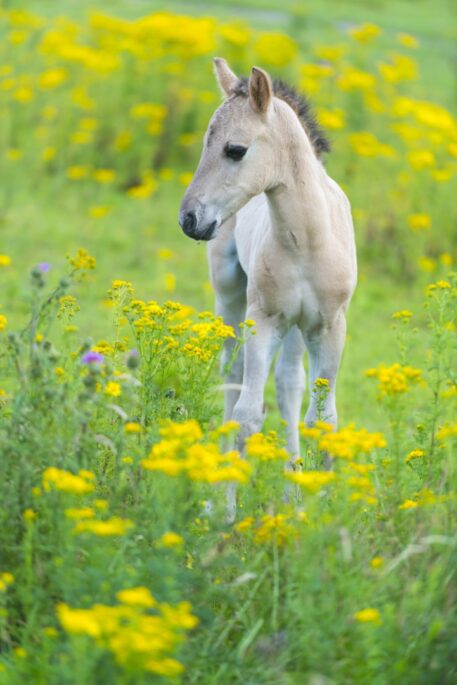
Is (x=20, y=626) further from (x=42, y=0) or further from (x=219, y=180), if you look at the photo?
(x=42, y=0)

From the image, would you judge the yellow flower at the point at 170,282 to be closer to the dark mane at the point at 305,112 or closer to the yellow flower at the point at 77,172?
the yellow flower at the point at 77,172

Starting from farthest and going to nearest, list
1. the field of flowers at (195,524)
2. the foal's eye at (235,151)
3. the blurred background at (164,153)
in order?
1. the blurred background at (164,153)
2. the foal's eye at (235,151)
3. the field of flowers at (195,524)

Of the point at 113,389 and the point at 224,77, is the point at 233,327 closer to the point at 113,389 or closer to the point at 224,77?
the point at 224,77

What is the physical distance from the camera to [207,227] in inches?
194

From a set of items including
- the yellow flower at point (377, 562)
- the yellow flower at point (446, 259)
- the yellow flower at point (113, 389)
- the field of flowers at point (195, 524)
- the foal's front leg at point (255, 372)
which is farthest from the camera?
the yellow flower at point (446, 259)

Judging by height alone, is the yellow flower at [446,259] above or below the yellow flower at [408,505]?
below

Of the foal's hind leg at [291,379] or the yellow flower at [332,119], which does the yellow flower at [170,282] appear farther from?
the foal's hind leg at [291,379]

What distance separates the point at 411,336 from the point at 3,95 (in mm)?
9131

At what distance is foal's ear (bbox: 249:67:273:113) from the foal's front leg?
3.12 ft

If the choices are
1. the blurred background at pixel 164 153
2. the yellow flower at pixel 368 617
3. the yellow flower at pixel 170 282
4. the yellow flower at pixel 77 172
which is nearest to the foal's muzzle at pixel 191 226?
the yellow flower at pixel 368 617

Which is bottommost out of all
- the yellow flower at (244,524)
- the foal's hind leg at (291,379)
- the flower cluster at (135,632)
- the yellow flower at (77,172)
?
the yellow flower at (77,172)

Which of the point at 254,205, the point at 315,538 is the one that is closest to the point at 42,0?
the point at 254,205

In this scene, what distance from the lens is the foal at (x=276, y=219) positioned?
4996 millimetres

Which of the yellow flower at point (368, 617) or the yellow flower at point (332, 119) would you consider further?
the yellow flower at point (332, 119)
